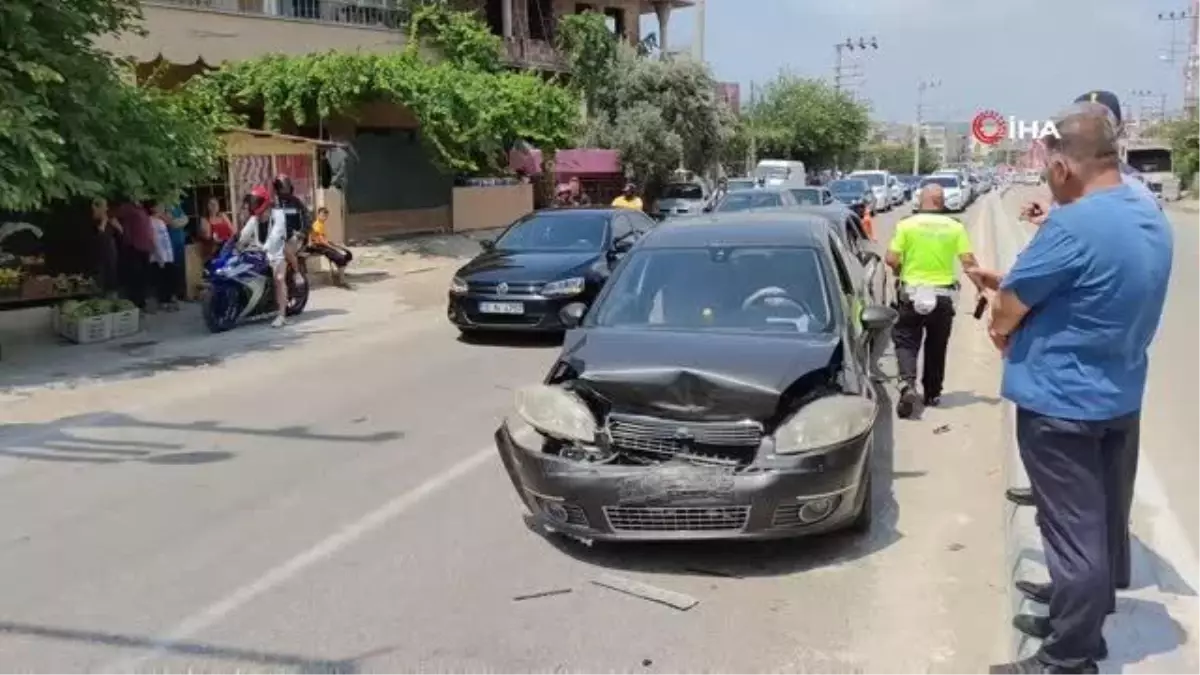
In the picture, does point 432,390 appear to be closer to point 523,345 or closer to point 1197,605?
point 523,345

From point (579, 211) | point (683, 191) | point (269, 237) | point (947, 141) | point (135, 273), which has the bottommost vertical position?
point (135, 273)

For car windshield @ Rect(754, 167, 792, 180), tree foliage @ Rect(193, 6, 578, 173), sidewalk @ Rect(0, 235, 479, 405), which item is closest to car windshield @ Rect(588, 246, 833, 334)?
sidewalk @ Rect(0, 235, 479, 405)

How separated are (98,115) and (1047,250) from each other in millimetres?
11019

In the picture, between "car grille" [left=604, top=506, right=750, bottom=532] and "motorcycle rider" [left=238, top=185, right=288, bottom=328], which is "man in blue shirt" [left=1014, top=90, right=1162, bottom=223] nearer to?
"car grille" [left=604, top=506, right=750, bottom=532]

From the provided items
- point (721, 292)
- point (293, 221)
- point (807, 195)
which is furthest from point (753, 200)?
point (721, 292)

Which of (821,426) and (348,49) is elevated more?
(348,49)

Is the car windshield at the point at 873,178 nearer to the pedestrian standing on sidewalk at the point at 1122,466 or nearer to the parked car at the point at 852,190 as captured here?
the parked car at the point at 852,190

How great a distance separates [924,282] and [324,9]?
24.4 metres

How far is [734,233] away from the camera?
7.07 metres

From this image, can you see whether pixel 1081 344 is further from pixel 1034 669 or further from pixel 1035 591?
pixel 1035 591

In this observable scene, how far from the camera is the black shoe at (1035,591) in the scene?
4.31 meters

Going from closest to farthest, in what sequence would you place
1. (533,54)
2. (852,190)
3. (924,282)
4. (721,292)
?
(721,292) < (924,282) < (852,190) < (533,54)

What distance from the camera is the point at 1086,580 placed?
361cm

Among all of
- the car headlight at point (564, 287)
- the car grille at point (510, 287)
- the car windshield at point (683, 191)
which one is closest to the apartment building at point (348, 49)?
the car windshield at point (683, 191)
